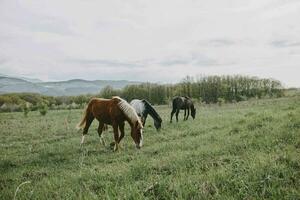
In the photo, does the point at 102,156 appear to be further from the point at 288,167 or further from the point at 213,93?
the point at 213,93

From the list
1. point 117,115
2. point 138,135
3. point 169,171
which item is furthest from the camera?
point 117,115

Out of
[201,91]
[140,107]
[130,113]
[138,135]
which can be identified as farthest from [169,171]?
[201,91]

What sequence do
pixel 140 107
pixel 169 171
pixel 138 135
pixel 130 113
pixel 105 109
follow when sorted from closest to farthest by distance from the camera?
1. pixel 169 171
2. pixel 138 135
3. pixel 130 113
4. pixel 105 109
5. pixel 140 107

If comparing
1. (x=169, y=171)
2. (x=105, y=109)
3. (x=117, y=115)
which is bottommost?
(x=169, y=171)

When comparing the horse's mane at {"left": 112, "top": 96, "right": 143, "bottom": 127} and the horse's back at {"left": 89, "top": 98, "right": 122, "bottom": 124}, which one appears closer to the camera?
the horse's mane at {"left": 112, "top": 96, "right": 143, "bottom": 127}

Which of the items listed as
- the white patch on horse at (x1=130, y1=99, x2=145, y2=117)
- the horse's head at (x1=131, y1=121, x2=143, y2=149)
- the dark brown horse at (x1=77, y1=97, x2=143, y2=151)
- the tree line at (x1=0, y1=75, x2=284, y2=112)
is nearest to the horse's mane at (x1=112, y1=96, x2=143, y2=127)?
the dark brown horse at (x1=77, y1=97, x2=143, y2=151)

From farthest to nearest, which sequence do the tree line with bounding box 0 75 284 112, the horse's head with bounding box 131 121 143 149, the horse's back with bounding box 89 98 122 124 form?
the tree line with bounding box 0 75 284 112 → the horse's back with bounding box 89 98 122 124 → the horse's head with bounding box 131 121 143 149

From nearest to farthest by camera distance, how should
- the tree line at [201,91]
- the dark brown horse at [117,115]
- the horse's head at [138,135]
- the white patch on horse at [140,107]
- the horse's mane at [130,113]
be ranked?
1. the horse's head at [138,135]
2. the dark brown horse at [117,115]
3. the horse's mane at [130,113]
4. the white patch on horse at [140,107]
5. the tree line at [201,91]

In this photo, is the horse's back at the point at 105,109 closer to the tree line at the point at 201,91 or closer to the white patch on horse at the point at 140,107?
the white patch on horse at the point at 140,107

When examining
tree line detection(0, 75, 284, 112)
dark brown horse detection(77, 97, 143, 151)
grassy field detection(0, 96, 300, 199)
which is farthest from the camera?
tree line detection(0, 75, 284, 112)

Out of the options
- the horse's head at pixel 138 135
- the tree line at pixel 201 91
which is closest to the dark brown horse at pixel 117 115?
the horse's head at pixel 138 135

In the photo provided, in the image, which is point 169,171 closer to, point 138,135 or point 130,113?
point 138,135

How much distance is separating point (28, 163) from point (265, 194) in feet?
25.9

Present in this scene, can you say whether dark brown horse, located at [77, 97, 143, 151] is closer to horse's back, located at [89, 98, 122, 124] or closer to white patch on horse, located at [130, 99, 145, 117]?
horse's back, located at [89, 98, 122, 124]
